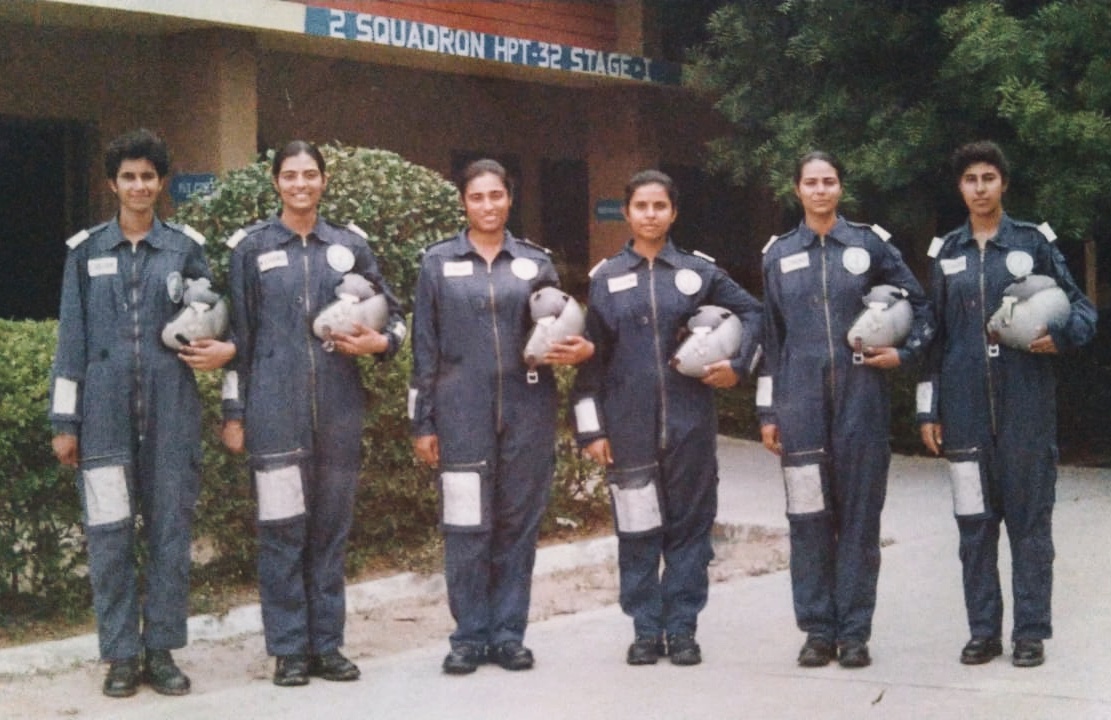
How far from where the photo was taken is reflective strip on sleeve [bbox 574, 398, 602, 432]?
6074mm

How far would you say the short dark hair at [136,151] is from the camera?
5.70 meters

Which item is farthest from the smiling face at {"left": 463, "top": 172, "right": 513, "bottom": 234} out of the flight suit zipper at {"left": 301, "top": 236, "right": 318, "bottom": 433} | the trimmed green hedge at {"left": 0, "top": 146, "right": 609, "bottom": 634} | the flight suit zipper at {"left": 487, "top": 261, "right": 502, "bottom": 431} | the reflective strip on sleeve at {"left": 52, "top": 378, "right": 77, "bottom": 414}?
the trimmed green hedge at {"left": 0, "top": 146, "right": 609, "bottom": 634}

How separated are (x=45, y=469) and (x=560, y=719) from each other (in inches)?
102

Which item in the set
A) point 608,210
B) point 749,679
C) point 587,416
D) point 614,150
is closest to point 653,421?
point 587,416

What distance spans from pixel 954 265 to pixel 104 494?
3.43 meters

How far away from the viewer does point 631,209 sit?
6102mm

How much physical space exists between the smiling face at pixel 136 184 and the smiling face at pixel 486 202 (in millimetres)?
1236

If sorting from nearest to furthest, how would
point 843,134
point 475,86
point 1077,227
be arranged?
1. point 1077,227
2. point 843,134
3. point 475,86

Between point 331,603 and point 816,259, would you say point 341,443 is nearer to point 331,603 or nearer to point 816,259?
point 331,603

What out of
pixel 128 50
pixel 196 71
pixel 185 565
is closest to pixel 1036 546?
pixel 185 565

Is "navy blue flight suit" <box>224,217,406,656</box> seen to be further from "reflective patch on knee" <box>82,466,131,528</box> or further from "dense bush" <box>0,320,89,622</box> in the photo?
"dense bush" <box>0,320,89,622</box>

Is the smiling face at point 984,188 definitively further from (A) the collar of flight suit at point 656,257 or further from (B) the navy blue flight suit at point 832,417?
(A) the collar of flight suit at point 656,257

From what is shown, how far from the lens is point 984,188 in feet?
19.6

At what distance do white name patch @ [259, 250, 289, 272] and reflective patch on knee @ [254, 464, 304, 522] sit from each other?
2.54ft
